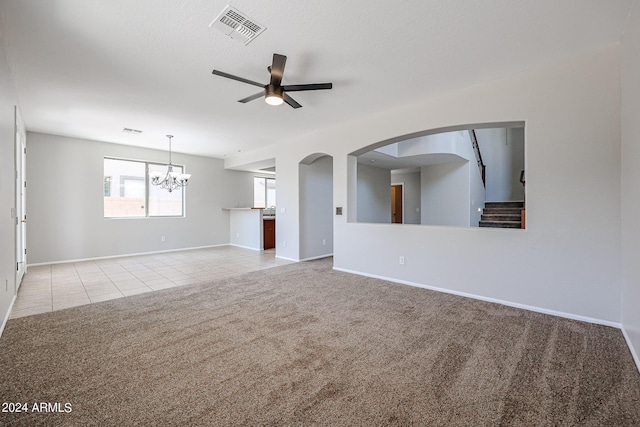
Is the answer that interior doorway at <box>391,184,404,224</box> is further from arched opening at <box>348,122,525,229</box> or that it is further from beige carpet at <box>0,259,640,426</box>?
beige carpet at <box>0,259,640,426</box>

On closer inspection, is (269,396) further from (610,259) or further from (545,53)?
(545,53)

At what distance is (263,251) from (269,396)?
227 inches

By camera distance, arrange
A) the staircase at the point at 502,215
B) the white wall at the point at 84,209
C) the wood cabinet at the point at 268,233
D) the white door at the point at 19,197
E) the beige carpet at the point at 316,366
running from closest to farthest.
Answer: the beige carpet at the point at 316,366 < the white door at the point at 19,197 < the white wall at the point at 84,209 < the staircase at the point at 502,215 < the wood cabinet at the point at 268,233

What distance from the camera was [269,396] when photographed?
1.67m

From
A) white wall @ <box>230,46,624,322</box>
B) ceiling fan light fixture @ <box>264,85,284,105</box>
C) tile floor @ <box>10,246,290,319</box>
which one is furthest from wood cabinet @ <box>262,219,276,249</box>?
ceiling fan light fixture @ <box>264,85,284,105</box>

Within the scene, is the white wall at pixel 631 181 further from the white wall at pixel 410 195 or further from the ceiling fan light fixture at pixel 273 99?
the white wall at pixel 410 195

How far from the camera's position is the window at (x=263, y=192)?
9250mm

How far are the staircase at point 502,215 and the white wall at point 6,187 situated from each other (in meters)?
7.71

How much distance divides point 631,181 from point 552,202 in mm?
736

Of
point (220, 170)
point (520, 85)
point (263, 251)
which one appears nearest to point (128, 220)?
point (220, 170)

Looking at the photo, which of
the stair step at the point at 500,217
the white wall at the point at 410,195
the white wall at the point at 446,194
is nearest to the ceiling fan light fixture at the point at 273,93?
the white wall at the point at 446,194

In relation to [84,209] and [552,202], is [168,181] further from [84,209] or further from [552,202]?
[552,202]

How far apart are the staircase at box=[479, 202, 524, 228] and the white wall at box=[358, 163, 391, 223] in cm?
264

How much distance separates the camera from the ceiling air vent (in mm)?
2142
